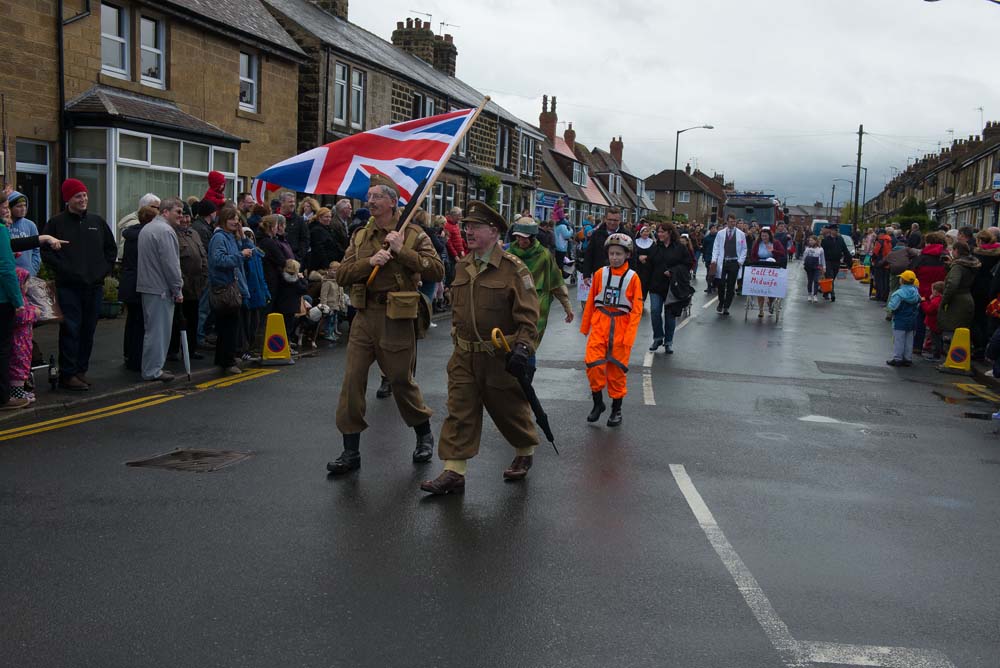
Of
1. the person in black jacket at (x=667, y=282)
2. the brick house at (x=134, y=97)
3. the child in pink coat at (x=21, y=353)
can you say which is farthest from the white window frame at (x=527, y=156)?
the child in pink coat at (x=21, y=353)

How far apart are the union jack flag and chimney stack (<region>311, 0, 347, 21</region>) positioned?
83.1 ft

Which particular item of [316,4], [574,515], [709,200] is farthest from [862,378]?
[709,200]

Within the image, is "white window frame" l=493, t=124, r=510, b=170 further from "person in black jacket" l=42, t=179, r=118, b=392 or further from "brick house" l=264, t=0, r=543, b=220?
"person in black jacket" l=42, t=179, r=118, b=392

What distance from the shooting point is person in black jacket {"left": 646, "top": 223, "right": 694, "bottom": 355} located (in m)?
14.2

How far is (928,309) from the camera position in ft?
49.2

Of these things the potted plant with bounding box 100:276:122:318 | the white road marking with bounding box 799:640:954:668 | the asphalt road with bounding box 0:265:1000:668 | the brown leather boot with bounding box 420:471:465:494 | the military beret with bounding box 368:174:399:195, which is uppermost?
the military beret with bounding box 368:174:399:195

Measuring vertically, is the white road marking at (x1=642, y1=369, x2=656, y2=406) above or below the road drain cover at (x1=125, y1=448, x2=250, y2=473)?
Answer: above

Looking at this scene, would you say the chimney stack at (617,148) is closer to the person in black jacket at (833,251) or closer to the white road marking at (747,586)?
the person in black jacket at (833,251)

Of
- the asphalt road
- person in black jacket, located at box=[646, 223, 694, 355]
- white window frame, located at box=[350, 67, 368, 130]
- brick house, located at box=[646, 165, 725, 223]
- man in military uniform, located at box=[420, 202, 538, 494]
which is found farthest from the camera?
brick house, located at box=[646, 165, 725, 223]

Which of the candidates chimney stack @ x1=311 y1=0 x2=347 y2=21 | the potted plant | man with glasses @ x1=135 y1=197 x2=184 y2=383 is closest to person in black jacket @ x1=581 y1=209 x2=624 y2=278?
A: man with glasses @ x1=135 y1=197 x2=184 y2=383

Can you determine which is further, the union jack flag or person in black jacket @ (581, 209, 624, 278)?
person in black jacket @ (581, 209, 624, 278)

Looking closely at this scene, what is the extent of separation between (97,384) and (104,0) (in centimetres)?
1137

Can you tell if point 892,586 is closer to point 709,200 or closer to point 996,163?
point 996,163

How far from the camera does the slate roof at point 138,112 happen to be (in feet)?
57.1
